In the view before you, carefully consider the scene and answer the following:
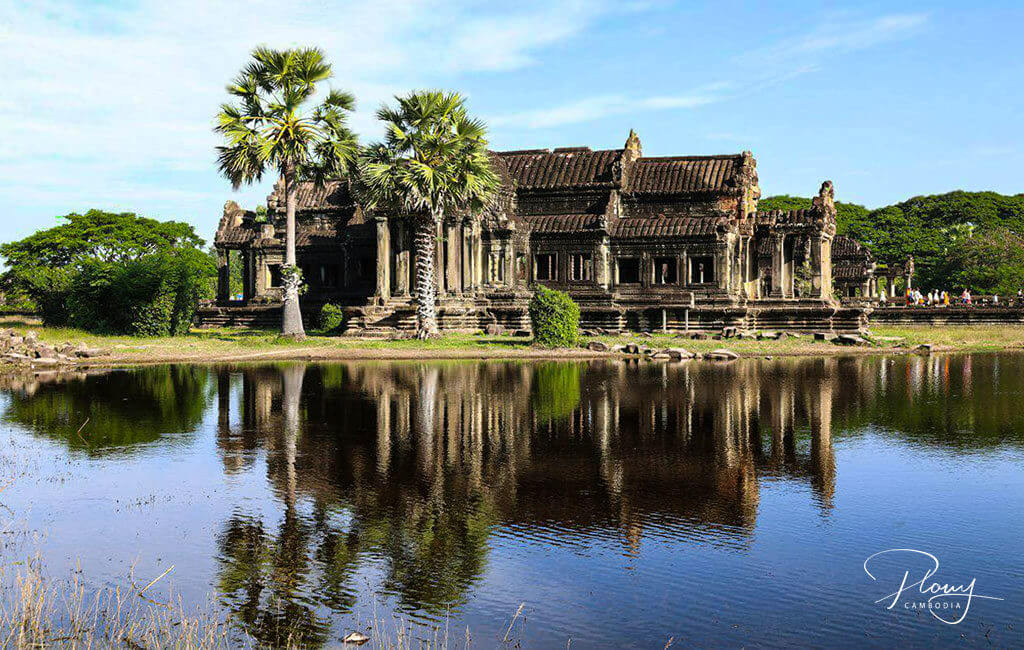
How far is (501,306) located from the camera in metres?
49.0

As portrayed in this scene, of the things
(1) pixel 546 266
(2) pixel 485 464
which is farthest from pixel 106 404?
(1) pixel 546 266

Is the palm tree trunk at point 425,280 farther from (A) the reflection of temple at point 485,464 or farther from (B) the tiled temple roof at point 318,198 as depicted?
(B) the tiled temple roof at point 318,198

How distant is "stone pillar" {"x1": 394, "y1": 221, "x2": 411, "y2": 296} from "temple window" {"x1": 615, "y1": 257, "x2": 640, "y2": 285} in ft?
39.7

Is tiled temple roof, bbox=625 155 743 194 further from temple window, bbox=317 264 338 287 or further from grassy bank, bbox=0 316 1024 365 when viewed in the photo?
temple window, bbox=317 264 338 287

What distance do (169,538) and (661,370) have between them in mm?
22542

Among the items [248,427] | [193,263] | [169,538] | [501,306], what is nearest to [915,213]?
[501,306]

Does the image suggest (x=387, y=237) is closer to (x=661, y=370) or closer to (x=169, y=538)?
(x=661, y=370)

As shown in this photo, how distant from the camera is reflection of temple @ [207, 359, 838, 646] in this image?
32.1ft

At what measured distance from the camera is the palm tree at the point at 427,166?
139 feet

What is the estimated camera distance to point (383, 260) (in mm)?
49500

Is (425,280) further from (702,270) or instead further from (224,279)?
(224,279)

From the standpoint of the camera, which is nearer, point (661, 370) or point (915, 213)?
point (661, 370)

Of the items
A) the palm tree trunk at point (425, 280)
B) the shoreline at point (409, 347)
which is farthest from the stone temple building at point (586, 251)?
the shoreline at point (409, 347)

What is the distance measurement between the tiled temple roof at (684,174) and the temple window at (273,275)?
21.1 metres
